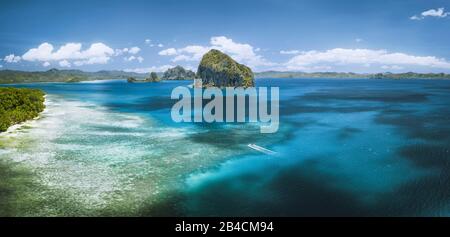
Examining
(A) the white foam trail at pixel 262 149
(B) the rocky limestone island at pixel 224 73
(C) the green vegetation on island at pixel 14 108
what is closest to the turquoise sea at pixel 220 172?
(A) the white foam trail at pixel 262 149

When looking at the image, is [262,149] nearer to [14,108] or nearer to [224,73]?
[14,108]

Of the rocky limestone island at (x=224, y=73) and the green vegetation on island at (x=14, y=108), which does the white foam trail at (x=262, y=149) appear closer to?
the green vegetation on island at (x=14, y=108)

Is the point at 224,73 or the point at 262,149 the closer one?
the point at 262,149

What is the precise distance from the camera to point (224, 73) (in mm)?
183250

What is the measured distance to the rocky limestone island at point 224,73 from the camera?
182125 mm

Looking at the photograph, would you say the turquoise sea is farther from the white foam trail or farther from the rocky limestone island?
the rocky limestone island

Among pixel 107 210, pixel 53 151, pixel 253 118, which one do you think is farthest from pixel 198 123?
pixel 107 210

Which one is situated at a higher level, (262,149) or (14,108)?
(14,108)

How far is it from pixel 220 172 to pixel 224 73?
157 m

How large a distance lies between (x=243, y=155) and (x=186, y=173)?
26.1ft

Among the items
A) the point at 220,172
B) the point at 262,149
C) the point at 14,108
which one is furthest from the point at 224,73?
the point at 220,172

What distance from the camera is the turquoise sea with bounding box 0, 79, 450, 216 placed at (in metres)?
21.6

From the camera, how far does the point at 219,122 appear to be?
56.5 m
